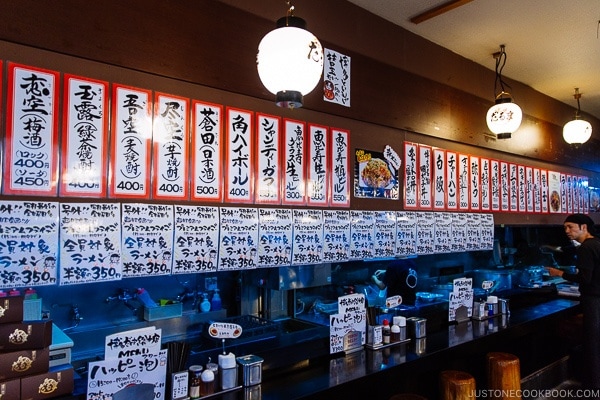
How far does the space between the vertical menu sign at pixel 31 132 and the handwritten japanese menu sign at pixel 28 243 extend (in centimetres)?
9

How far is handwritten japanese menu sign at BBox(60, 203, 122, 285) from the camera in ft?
7.25

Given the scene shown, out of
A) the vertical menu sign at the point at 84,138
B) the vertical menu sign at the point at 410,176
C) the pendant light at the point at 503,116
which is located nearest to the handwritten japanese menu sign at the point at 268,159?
the vertical menu sign at the point at 84,138

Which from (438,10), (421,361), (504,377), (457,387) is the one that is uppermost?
(438,10)

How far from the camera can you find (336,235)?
3.50 meters

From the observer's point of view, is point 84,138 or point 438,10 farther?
point 438,10

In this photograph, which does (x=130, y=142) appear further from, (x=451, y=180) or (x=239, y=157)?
(x=451, y=180)

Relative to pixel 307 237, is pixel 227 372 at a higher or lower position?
lower

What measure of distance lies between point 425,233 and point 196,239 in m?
2.56

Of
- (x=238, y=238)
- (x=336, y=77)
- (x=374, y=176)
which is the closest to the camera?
(x=238, y=238)

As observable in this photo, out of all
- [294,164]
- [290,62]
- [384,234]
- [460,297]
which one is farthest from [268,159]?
[460,297]

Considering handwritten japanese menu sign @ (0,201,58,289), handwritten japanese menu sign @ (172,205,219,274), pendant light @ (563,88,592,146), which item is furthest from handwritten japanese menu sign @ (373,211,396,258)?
pendant light @ (563,88,592,146)

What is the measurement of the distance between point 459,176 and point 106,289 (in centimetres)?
386

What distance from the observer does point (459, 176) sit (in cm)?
486

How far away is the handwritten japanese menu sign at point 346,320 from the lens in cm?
308
